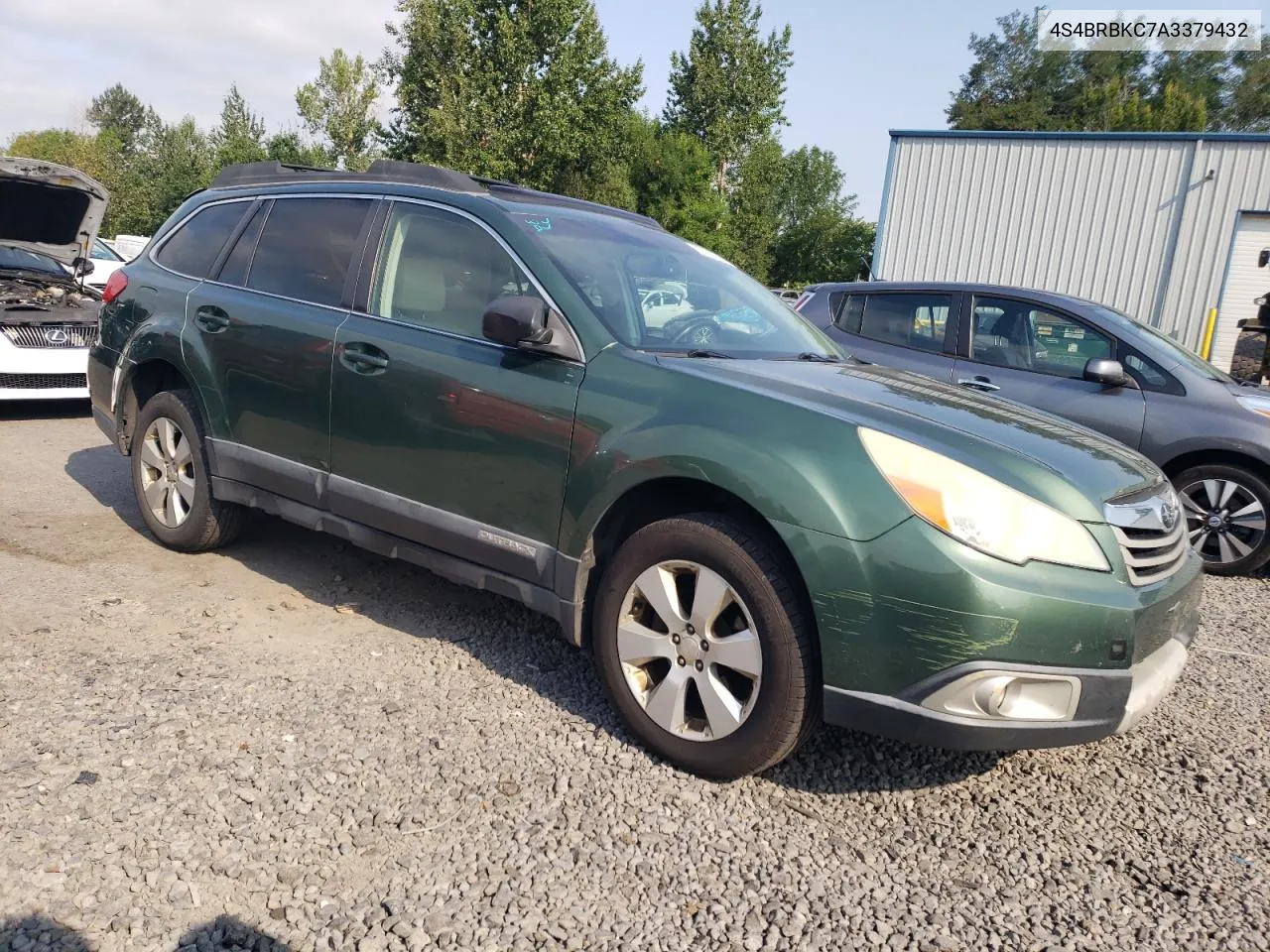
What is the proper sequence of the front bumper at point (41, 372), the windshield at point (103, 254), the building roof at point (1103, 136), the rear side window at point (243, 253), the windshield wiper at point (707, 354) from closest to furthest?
1. the windshield wiper at point (707, 354)
2. the rear side window at point (243, 253)
3. the front bumper at point (41, 372)
4. the windshield at point (103, 254)
5. the building roof at point (1103, 136)

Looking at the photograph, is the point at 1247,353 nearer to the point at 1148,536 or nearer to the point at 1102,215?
the point at 1102,215

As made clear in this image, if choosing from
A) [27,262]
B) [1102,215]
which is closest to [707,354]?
[27,262]

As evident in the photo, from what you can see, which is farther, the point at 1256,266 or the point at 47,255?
the point at 1256,266

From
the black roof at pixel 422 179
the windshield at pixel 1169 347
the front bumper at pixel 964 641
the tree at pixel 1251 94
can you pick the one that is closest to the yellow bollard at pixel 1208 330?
the windshield at pixel 1169 347

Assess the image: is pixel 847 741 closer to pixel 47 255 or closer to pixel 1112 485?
pixel 1112 485

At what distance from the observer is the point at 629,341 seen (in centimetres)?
315

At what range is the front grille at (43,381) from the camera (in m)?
7.73

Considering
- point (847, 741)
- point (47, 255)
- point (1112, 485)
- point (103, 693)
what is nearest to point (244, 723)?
point (103, 693)

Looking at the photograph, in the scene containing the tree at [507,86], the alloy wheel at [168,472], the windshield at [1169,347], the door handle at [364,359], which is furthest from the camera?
the tree at [507,86]

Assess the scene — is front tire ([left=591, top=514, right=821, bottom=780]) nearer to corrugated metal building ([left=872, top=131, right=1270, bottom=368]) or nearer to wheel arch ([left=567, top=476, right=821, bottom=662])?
wheel arch ([left=567, top=476, right=821, bottom=662])

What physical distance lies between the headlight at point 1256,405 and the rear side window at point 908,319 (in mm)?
1790

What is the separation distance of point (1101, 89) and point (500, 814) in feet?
212

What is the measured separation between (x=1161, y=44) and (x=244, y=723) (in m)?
66.8

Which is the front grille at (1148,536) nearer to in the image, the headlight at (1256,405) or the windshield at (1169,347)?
the headlight at (1256,405)
